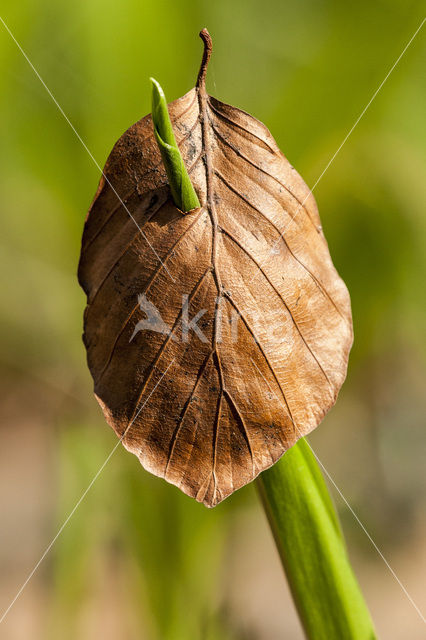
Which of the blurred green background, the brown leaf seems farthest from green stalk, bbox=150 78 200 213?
the blurred green background

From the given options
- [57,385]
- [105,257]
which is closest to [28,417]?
[57,385]

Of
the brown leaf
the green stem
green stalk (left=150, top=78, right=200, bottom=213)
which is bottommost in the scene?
the green stem

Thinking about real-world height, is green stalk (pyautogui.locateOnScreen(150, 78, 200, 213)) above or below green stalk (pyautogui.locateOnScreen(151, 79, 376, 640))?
above

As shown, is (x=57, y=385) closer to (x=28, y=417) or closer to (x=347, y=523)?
(x=28, y=417)

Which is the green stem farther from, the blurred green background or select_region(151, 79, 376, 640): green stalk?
the blurred green background

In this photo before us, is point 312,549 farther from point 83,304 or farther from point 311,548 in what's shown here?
point 83,304

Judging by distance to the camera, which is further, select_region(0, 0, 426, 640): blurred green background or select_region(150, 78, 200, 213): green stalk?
select_region(0, 0, 426, 640): blurred green background

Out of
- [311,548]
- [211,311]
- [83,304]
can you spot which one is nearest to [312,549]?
[311,548]
